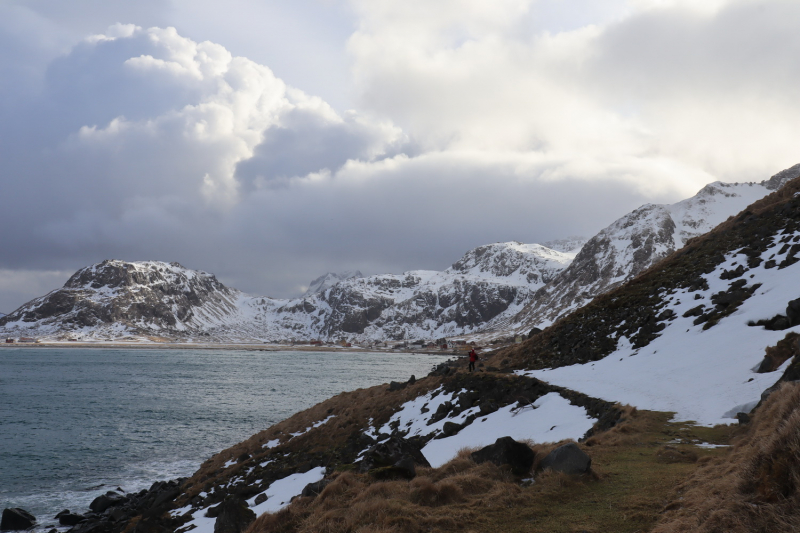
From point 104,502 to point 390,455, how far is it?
26338mm

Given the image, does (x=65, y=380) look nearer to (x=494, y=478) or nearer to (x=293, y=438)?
(x=293, y=438)

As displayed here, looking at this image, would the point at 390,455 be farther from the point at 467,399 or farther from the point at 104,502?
the point at 104,502

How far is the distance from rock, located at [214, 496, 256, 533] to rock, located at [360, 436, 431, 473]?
478cm

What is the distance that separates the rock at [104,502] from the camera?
29.7m

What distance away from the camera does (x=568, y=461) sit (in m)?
12.4

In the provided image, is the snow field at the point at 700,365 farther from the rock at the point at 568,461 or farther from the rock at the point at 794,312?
the rock at the point at 568,461

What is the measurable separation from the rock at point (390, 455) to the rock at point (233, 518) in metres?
4.78

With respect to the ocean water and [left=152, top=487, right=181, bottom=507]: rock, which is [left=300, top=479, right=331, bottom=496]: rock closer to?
[left=152, top=487, right=181, bottom=507]: rock

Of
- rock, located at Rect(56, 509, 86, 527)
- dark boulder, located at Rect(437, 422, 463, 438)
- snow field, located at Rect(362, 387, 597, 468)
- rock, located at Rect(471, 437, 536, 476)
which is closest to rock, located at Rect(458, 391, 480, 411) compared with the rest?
snow field, located at Rect(362, 387, 597, 468)

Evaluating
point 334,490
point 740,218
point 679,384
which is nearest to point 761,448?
point 334,490

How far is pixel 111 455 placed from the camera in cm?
4222

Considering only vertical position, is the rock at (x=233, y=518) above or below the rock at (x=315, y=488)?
below

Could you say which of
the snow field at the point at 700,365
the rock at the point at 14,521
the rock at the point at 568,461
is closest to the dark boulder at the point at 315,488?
the rock at the point at 568,461

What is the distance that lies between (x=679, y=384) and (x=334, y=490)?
727 inches
